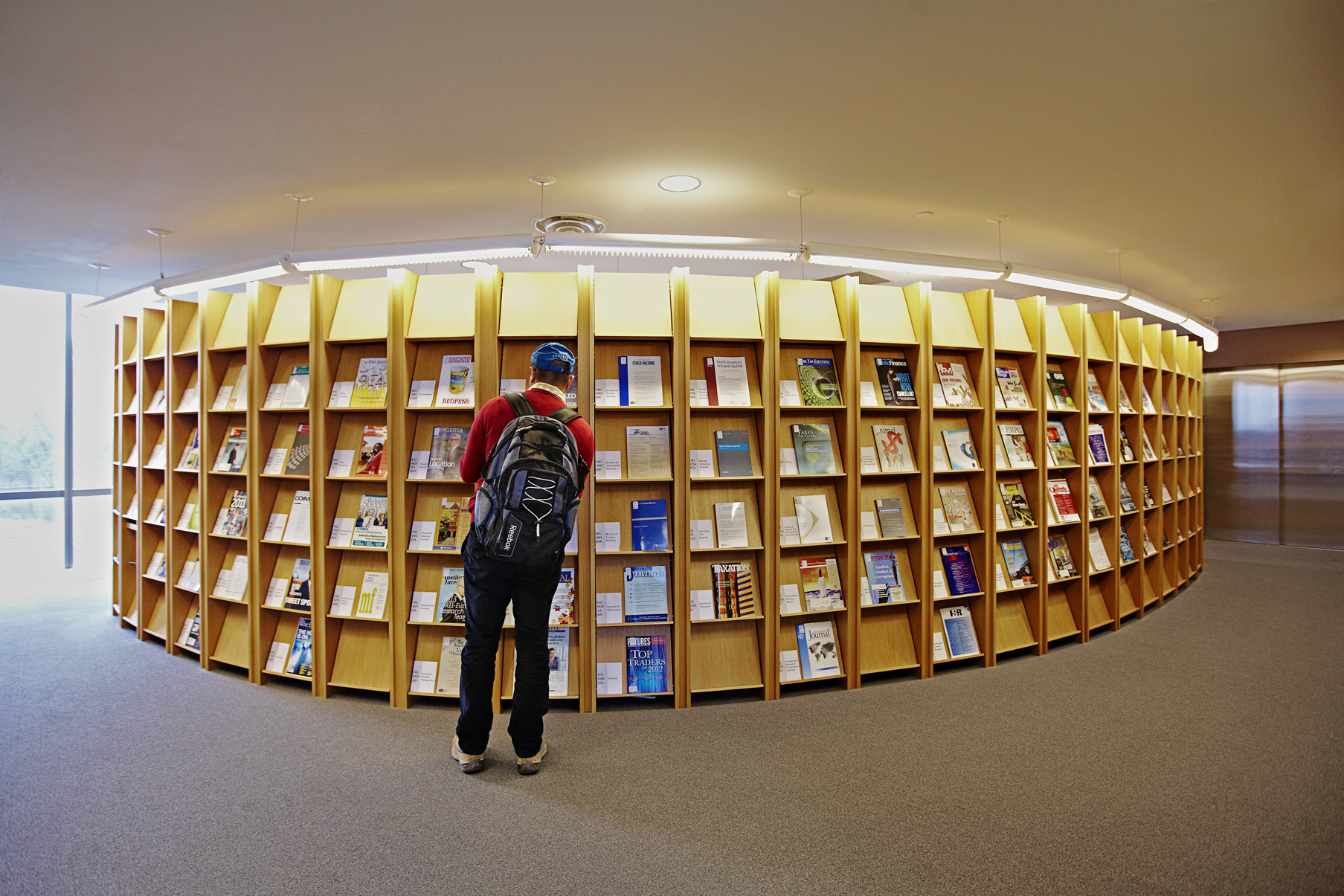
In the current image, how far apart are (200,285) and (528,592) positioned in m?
3.75

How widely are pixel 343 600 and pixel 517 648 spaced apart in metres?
1.79

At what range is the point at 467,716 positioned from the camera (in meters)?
3.19

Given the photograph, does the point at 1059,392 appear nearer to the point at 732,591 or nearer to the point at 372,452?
the point at 732,591

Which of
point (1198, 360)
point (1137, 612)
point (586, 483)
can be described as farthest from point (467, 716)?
point (1198, 360)

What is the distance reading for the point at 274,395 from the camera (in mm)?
4578

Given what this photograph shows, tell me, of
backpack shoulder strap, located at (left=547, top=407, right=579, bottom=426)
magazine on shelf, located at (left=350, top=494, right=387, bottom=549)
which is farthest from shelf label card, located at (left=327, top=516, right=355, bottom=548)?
backpack shoulder strap, located at (left=547, top=407, right=579, bottom=426)

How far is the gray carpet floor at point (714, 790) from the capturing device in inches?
96.5

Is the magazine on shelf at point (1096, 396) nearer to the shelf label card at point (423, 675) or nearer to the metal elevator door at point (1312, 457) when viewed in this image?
the shelf label card at point (423, 675)

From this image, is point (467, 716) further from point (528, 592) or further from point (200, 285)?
point (200, 285)

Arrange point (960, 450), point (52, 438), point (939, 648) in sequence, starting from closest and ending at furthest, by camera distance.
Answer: point (939, 648) < point (960, 450) < point (52, 438)

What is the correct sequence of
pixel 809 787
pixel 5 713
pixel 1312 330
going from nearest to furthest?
pixel 809 787 → pixel 5 713 → pixel 1312 330

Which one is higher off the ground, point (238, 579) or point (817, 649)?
point (238, 579)

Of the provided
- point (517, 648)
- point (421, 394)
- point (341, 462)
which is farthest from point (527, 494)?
point (341, 462)

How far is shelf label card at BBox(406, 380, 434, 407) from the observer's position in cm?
417
